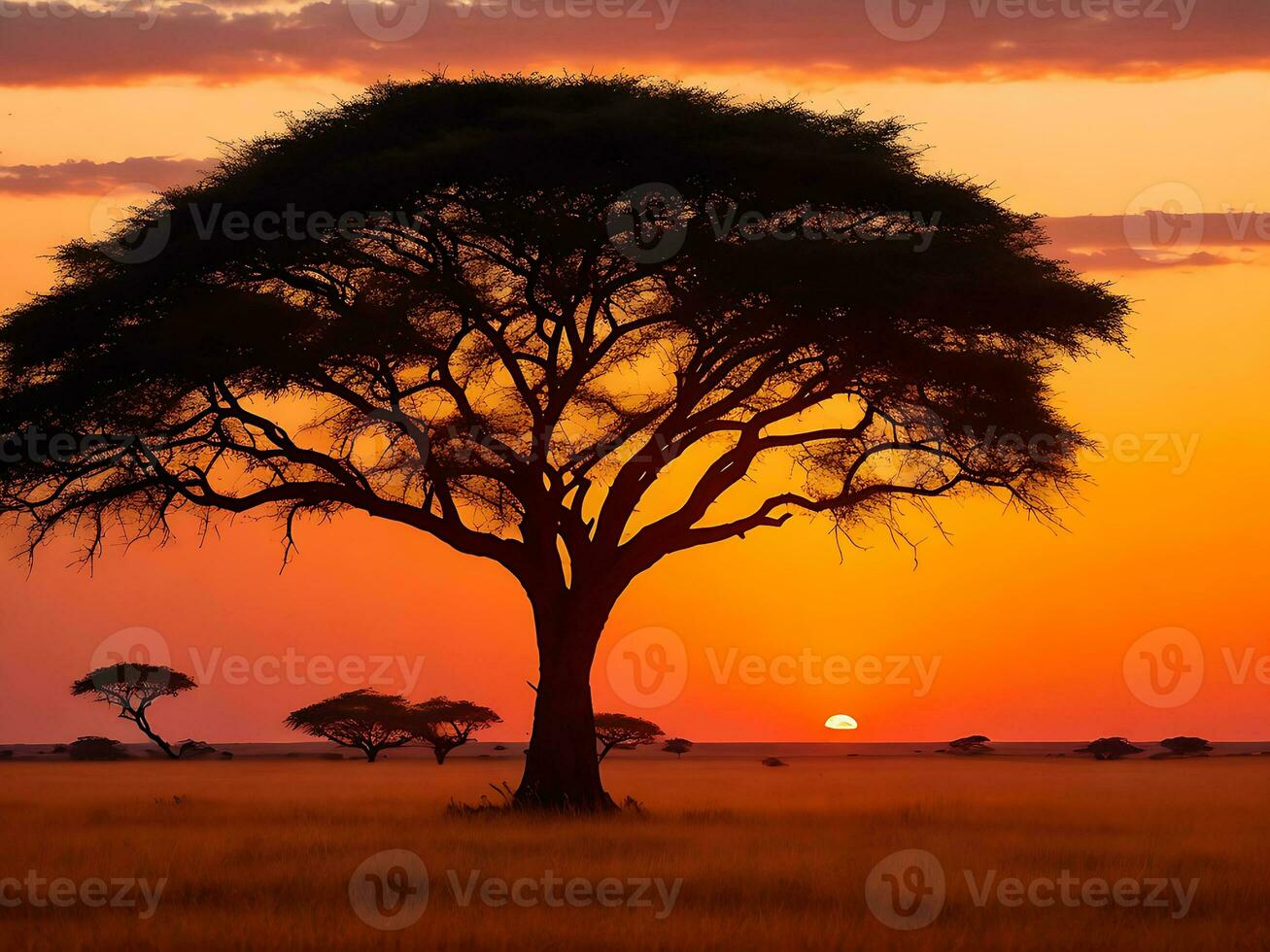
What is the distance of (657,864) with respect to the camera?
1725cm

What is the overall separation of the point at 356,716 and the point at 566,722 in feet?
153

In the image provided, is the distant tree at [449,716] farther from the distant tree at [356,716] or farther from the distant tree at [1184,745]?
the distant tree at [1184,745]

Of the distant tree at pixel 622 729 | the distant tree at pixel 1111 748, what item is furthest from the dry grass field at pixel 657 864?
the distant tree at pixel 1111 748

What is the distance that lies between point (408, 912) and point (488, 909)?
740mm

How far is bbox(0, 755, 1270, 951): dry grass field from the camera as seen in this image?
1283 cm

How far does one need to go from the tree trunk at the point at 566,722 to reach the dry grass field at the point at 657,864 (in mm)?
1300

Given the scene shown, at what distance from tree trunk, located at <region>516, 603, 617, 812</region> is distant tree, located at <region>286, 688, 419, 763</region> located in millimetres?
45785

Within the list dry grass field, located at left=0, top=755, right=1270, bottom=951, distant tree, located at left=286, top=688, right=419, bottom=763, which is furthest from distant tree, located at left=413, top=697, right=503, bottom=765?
dry grass field, located at left=0, top=755, right=1270, bottom=951

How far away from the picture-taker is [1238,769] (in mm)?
60906

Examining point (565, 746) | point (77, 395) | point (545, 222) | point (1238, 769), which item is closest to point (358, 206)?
point (545, 222)

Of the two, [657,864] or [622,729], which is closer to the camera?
[657,864]

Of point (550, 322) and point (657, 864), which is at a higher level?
point (550, 322)

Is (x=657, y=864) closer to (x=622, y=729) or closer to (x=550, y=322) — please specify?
(x=550, y=322)

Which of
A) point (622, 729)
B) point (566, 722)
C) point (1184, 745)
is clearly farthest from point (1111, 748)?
point (566, 722)
